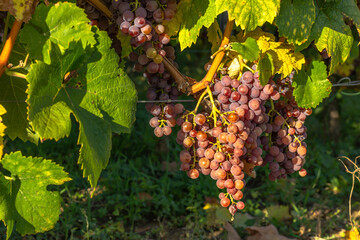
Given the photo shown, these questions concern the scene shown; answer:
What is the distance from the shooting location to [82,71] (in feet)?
4.20

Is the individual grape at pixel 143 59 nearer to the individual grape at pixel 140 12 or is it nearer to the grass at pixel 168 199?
the individual grape at pixel 140 12

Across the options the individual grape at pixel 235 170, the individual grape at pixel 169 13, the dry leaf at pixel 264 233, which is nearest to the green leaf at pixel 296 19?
the individual grape at pixel 169 13

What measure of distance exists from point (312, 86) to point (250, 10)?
434 millimetres

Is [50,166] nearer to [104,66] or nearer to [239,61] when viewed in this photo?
[104,66]

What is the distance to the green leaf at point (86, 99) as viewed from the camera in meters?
1.16

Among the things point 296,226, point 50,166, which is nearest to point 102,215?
point 296,226

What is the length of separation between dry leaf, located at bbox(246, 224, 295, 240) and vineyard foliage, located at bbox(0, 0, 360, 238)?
1193mm

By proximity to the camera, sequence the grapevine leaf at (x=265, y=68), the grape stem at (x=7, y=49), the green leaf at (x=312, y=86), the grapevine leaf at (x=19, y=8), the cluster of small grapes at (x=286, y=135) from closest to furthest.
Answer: the grapevine leaf at (x=19, y=8) → the grape stem at (x=7, y=49) → the grapevine leaf at (x=265, y=68) → the green leaf at (x=312, y=86) → the cluster of small grapes at (x=286, y=135)

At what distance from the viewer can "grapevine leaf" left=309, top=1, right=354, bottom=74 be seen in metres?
1.50

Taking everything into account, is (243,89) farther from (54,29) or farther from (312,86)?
(54,29)

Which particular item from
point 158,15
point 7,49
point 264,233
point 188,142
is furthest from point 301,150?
point 7,49

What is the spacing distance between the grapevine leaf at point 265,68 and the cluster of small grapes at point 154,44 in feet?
0.96

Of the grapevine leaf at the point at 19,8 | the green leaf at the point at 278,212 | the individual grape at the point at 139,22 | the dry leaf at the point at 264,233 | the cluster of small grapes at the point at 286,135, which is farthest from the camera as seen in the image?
the green leaf at the point at 278,212

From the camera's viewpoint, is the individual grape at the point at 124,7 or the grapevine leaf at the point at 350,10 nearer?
the individual grape at the point at 124,7
